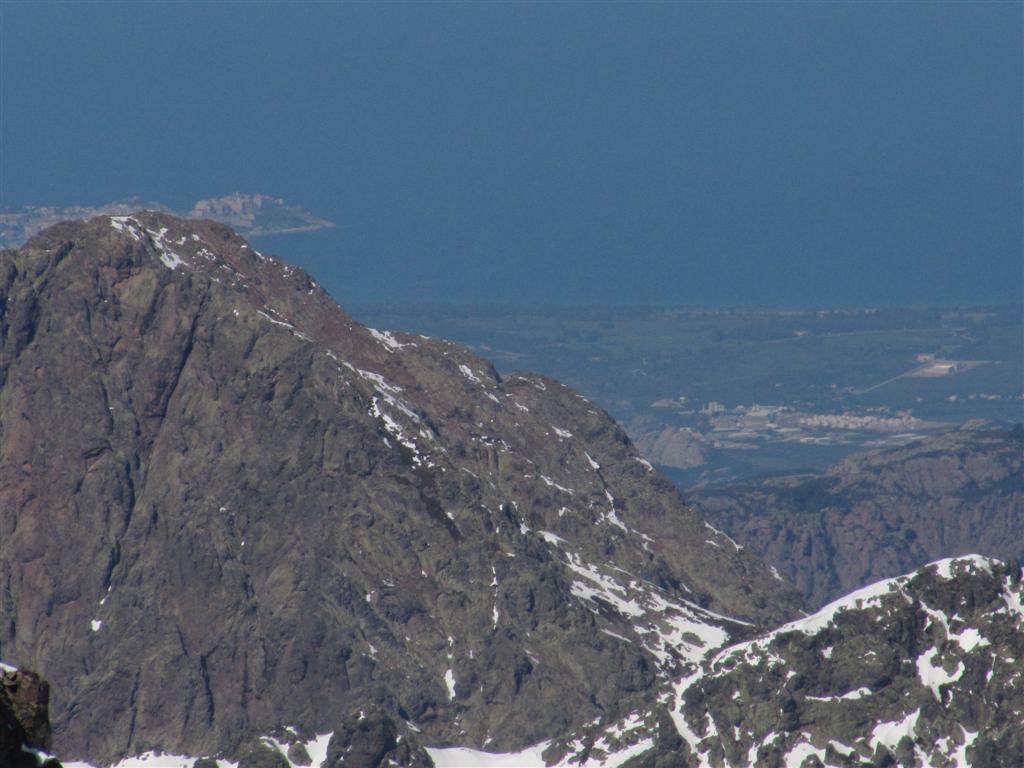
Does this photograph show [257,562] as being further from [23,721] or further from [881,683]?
[23,721]

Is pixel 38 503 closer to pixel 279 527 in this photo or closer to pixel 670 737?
pixel 279 527

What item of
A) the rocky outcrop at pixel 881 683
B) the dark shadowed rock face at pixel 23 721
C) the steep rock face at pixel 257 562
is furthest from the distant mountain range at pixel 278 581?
the dark shadowed rock face at pixel 23 721

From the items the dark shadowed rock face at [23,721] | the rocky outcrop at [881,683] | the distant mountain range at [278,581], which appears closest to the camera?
the dark shadowed rock face at [23,721]

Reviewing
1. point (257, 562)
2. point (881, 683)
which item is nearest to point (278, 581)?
point (257, 562)

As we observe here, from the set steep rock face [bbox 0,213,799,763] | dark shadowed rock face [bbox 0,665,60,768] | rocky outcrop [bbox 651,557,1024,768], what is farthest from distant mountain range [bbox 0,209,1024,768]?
dark shadowed rock face [bbox 0,665,60,768]

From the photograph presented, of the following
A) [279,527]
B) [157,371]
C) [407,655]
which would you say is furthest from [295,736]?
[157,371]

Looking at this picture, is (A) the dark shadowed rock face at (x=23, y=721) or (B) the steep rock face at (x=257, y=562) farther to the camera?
(B) the steep rock face at (x=257, y=562)

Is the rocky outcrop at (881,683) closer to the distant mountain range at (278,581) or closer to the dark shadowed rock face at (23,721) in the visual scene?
the distant mountain range at (278,581)
